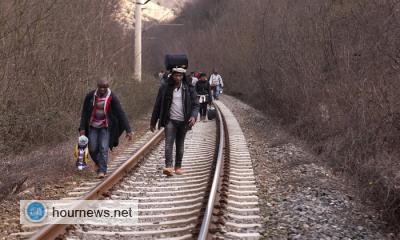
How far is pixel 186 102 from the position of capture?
9023mm

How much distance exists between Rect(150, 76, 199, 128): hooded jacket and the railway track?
1.08 m

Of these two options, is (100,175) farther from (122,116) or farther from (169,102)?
(169,102)

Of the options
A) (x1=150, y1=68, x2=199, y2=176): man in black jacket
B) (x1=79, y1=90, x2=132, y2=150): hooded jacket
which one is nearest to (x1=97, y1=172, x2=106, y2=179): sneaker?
(x1=79, y1=90, x2=132, y2=150): hooded jacket

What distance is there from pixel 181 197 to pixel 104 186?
116 cm

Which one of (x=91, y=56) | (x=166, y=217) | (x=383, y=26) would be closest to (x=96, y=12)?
(x=91, y=56)

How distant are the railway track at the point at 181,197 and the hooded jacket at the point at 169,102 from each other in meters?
1.08

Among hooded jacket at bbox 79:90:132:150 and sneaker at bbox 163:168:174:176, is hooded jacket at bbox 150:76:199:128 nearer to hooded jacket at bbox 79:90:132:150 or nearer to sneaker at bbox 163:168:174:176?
hooded jacket at bbox 79:90:132:150

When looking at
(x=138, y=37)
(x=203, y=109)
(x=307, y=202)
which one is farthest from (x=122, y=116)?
(x=138, y=37)

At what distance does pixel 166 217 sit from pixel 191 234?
0.93 metres

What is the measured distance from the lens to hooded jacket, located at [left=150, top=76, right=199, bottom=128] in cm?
897

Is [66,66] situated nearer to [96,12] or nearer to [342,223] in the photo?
[96,12]

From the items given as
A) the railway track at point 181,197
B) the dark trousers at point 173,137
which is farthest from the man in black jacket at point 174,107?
the railway track at point 181,197

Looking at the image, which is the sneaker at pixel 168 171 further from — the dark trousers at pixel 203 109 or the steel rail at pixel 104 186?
the dark trousers at pixel 203 109

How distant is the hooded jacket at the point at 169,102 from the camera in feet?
29.4
